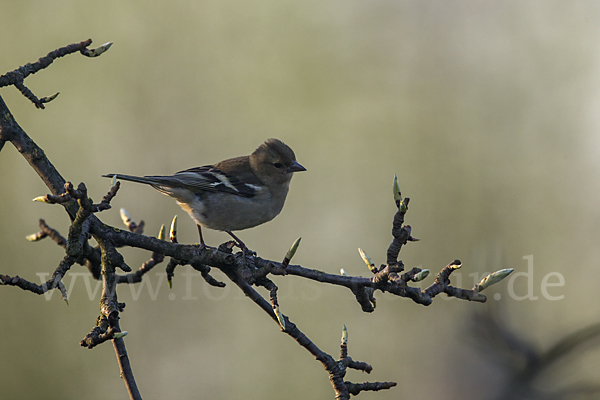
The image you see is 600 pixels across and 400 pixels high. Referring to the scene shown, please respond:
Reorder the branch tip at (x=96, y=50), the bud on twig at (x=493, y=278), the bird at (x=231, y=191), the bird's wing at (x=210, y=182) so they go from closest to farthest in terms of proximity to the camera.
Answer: the bud on twig at (x=493, y=278) < the branch tip at (x=96, y=50) < the bird at (x=231, y=191) < the bird's wing at (x=210, y=182)

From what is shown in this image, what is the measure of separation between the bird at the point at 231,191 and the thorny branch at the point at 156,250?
1.16 m

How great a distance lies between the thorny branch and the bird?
116 centimetres

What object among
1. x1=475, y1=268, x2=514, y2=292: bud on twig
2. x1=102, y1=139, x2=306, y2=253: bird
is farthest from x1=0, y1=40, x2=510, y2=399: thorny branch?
x1=102, y1=139, x2=306, y2=253: bird

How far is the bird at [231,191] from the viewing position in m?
5.25

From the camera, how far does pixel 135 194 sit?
9.07m

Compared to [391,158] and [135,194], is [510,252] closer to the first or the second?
[391,158]

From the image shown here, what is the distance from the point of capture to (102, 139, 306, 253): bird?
5.25 metres

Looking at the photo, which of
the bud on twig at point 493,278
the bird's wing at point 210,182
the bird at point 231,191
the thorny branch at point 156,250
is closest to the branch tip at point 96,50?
the thorny branch at point 156,250

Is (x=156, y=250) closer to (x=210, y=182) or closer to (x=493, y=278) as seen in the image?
(x=210, y=182)

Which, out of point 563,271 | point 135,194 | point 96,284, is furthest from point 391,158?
point 96,284

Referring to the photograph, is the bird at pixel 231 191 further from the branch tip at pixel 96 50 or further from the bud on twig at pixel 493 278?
the bud on twig at pixel 493 278

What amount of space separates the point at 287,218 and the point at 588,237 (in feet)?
16.8

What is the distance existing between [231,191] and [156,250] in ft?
6.29

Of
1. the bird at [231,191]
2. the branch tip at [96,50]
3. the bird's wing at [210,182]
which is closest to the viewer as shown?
the branch tip at [96,50]
